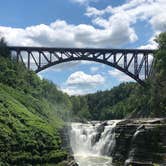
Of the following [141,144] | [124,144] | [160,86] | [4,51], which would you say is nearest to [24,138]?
[141,144]

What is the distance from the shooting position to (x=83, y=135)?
63.3 meters

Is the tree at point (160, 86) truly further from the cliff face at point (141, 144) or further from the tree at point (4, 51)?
the tree at point (4, 51)

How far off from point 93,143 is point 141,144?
16242mm

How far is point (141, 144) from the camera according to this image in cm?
4381

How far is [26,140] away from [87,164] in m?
10.5

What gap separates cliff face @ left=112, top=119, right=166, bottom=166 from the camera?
41.5 metres

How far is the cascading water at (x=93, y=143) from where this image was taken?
49844mm

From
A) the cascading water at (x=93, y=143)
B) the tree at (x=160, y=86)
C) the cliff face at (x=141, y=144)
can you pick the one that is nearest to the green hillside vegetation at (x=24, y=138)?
the cascading water at (x=93, y=143)

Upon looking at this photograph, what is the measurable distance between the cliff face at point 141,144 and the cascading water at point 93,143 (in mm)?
1986

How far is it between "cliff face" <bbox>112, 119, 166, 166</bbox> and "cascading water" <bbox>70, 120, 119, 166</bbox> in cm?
199

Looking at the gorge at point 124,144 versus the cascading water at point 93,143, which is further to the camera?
the cascading water at point 93,143

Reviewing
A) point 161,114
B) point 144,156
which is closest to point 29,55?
point 161,114

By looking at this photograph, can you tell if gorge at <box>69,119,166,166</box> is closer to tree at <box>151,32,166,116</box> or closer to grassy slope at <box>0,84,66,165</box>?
tree at <box>151,32,166,116</box>

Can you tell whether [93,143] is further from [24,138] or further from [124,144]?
[24,138]
